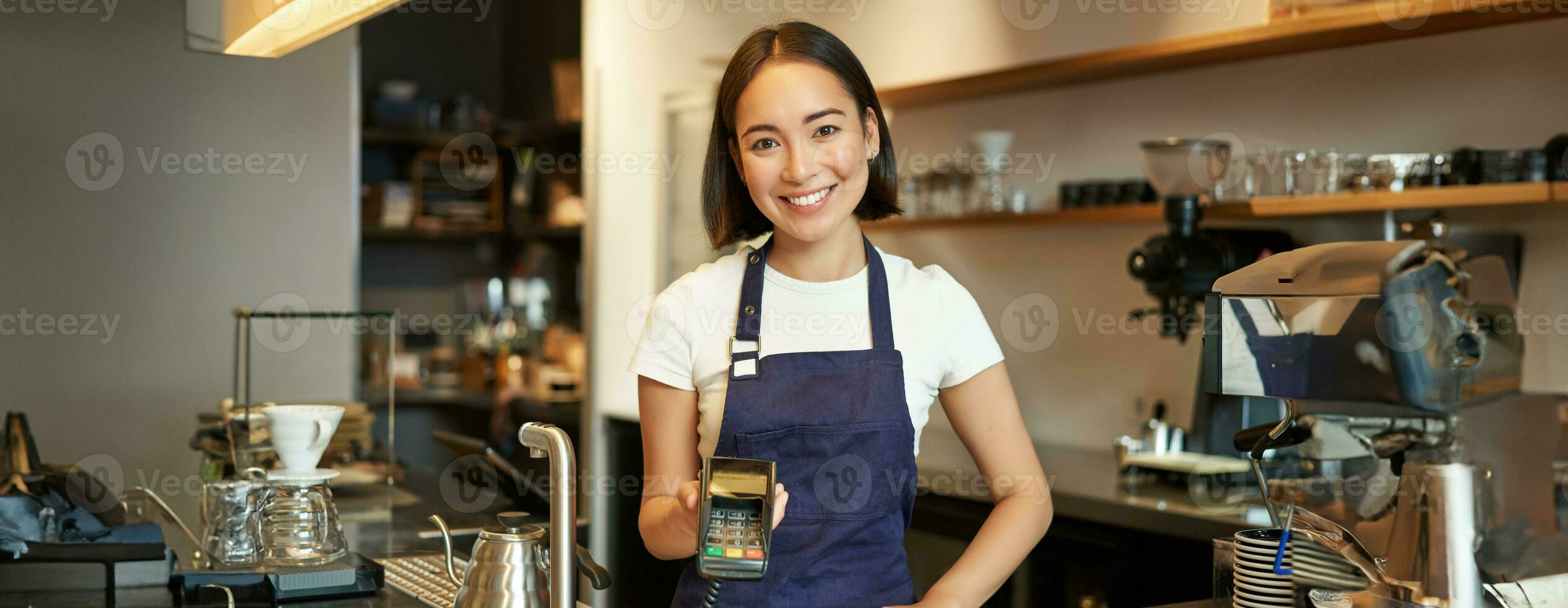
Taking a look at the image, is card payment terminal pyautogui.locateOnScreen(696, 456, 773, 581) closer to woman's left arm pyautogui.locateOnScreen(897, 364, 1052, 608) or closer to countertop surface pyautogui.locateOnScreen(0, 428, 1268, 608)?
woman's left arm pyautogui.locateOnScreen(897, 364, 1052, 608)

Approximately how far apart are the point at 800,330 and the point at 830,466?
15 cm

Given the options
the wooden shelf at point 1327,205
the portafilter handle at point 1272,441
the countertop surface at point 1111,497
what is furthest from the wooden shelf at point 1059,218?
the portafilter handle at point 1272,441

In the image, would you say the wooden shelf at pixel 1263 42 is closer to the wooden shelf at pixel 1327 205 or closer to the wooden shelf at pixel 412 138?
the wooden shelf at pixel 1327 205

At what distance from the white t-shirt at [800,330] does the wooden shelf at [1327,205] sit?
1.12m

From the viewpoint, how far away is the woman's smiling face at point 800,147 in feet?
4.22

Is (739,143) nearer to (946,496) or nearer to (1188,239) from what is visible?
(1188,239)

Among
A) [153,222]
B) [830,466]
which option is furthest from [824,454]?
[153,222]

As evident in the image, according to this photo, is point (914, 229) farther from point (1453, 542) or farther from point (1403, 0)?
point (1453, 542)

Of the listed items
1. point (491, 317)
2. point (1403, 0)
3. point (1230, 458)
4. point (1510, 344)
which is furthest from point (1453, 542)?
point (491, 317)

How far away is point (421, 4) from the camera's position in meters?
5.32

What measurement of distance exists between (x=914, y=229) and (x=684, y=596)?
2.03 meters

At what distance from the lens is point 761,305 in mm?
1393

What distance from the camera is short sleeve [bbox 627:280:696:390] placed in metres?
1.36

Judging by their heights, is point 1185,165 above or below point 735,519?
above
